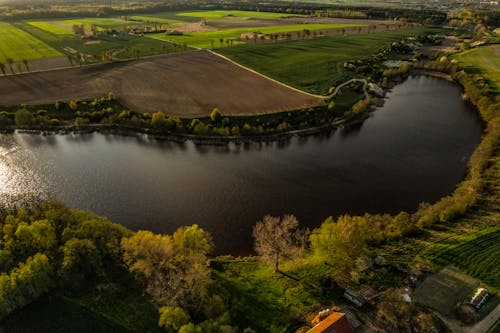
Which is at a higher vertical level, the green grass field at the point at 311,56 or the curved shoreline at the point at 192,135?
the green grass field at the point at 311,56

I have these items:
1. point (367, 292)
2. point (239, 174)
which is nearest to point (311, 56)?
point (239, 174)

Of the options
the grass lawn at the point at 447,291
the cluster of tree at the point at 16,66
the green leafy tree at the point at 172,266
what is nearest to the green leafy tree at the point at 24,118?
the cluster of tree at the point at 16,66

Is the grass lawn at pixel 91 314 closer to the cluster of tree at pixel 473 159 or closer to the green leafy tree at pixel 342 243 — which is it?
the green leafy tree at pixel 342 243

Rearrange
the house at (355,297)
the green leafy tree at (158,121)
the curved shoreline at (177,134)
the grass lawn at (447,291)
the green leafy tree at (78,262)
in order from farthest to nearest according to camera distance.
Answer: the green leafy tree at (158,121), the curved shoreline at (177,134), the green leafy tree at (78,262), the house at (355,297), the grass lawn at (447,291)

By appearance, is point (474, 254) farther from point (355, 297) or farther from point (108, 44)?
point (108, 44)

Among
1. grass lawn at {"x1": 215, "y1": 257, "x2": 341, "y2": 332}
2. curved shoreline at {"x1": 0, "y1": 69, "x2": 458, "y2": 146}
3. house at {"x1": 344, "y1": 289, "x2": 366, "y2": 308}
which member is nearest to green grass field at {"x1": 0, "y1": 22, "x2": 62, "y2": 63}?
curved shoreline at {"x1": 0, "y1": 69, "x2": 458, "y2": 146}

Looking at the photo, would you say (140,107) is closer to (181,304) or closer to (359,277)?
(181,304)
